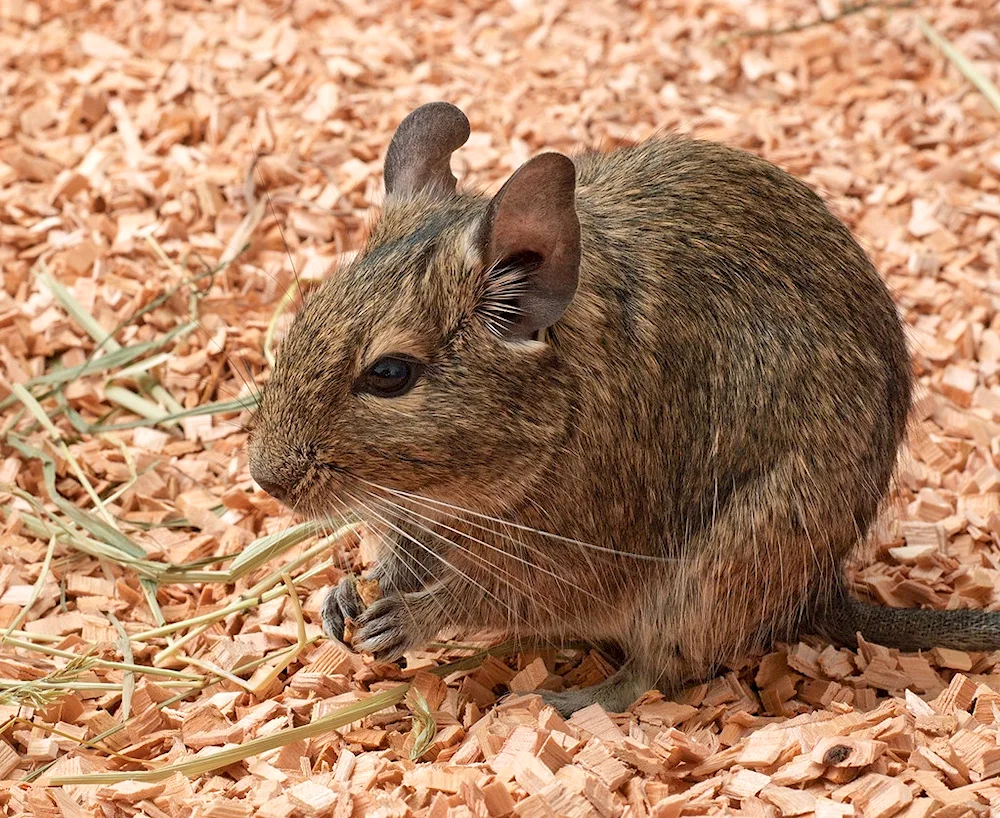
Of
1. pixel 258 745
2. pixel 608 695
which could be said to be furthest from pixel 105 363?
pixel 608 695

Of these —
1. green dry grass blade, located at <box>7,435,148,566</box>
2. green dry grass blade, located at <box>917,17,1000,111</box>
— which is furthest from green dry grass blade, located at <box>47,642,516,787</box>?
green dry grass blade, located at <box>917,17,1000,111</box>

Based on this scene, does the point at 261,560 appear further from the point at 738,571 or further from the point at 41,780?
the point at 738,571

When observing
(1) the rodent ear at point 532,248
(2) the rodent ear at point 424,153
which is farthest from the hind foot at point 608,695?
(2) the rodent ear at point 424,153

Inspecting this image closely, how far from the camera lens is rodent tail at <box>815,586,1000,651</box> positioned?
162 inches

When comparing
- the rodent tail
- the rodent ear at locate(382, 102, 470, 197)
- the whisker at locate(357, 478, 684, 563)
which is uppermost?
the rodent ear at locate(382, 102, 470, 197)

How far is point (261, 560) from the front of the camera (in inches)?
173

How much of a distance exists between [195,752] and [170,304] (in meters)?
2.24

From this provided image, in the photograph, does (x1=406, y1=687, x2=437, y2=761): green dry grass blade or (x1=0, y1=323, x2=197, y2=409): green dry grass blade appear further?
(x1=0, y1=323, x2=197, y2=409): green dry grass blade

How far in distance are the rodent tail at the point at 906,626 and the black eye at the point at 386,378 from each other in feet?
5.35

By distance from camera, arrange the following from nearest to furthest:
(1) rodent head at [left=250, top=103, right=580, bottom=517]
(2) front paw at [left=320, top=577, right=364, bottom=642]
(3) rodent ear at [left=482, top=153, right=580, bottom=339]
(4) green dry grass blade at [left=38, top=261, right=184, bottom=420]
Result: (3) rodent ear at [left=482, top=153, right=580, bottom=339], (1) rodent head at [left=250, top=103, right=580, bottom=517], (2) front paw at [left=320, top=577, right=364, bottom=642], (4) green dry grass blade at [left=38, top=261, right=184, bottom=420]

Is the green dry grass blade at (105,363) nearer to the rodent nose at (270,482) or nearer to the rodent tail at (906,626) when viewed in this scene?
the rodent nose at (270,482)

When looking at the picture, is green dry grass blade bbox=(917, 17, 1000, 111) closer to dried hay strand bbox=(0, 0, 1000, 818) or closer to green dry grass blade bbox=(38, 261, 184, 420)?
dried hay strand bbox=(0, 0, 1000, 818)

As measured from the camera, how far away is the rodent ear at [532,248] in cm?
339

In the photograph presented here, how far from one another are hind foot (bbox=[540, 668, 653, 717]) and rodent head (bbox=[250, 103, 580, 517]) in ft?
2.73
